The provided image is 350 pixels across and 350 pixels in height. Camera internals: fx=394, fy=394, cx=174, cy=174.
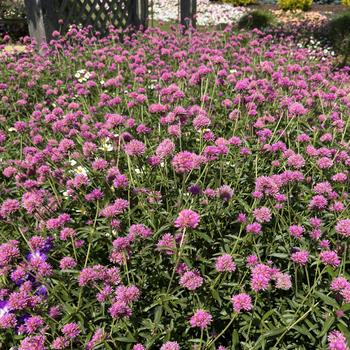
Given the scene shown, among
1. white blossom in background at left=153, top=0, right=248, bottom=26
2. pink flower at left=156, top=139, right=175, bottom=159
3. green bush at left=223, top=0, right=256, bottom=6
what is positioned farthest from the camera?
green bush at left=223, top=0, right=256, bottom=6

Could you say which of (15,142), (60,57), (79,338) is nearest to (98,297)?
(79,338)

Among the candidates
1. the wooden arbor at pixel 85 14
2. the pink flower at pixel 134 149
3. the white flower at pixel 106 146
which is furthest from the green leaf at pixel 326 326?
the wooden arbor at pixel 85 14

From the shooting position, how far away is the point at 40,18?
24.7ft

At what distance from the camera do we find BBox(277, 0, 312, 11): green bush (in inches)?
739

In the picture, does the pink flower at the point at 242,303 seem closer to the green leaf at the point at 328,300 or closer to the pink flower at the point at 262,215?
the green leaf at the point at 328,300

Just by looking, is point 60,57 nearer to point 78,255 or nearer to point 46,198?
point 46,198

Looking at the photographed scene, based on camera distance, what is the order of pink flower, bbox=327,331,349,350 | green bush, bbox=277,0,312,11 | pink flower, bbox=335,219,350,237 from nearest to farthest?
1. pink flower, bbox=327,331,349,350
2. pink flower, bbox=335,219,350,237
3. green bush, bbox=277,0,312,11

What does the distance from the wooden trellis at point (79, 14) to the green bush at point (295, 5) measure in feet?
36.6

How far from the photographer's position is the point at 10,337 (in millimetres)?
2043

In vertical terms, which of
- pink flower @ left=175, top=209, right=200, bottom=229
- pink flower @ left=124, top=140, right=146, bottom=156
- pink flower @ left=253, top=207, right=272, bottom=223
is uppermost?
pink flower @ left=124, top=140, right=146, bottom=156

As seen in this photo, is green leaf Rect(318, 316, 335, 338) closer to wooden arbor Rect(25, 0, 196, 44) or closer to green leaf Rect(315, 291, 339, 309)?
green leaf Rect(315, 291, 339, 309)

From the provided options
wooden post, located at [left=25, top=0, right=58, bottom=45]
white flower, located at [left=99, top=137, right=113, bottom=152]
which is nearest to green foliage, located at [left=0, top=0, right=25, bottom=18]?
wooden post, located at [left=25, top=0, right=58, bottom=45]

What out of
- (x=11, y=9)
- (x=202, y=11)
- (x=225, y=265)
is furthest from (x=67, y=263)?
(x=202, y=11)

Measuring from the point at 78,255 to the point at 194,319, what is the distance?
2.81ft
